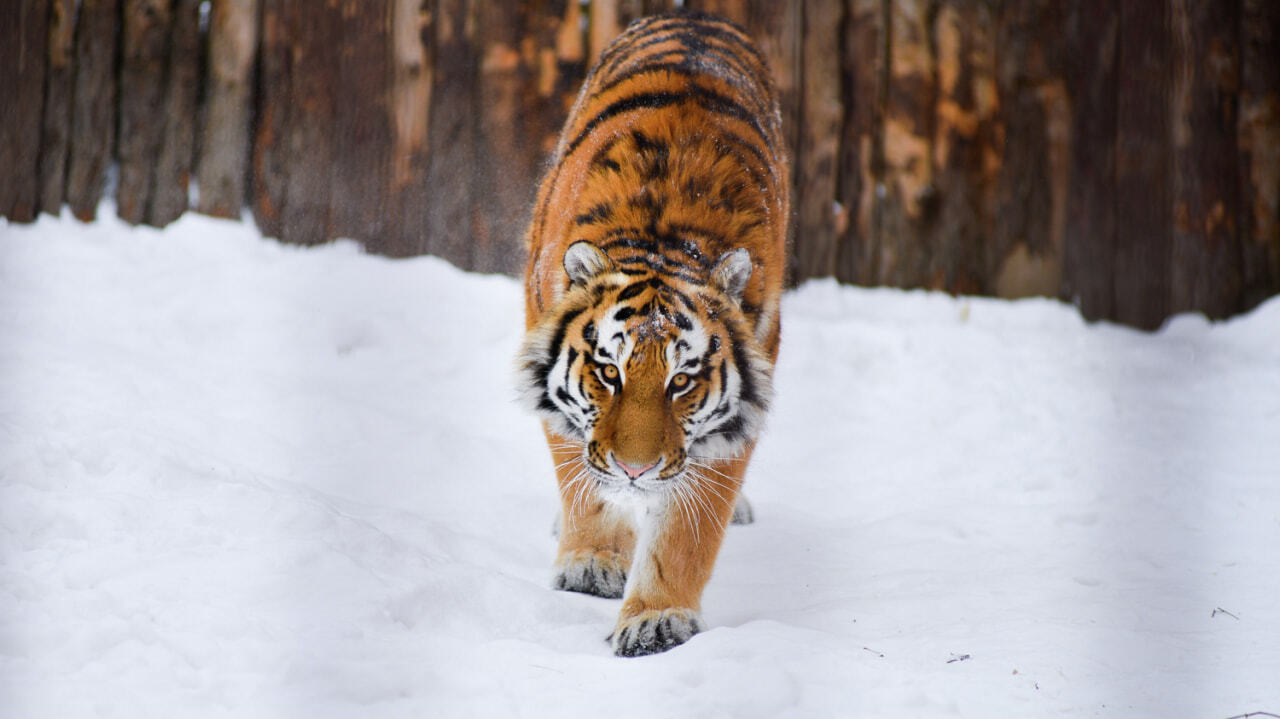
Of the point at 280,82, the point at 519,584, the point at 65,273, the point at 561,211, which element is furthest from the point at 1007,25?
the point at 65,273

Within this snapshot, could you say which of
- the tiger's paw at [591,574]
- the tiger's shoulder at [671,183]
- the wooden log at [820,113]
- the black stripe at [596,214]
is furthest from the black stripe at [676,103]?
the wooden log at [820,113]

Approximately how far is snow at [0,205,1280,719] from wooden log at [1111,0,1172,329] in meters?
0.36

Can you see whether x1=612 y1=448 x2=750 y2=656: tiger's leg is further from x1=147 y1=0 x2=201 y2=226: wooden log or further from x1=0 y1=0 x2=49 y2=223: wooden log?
x1=0 y1=0 x2=49 y2=223: wooden log

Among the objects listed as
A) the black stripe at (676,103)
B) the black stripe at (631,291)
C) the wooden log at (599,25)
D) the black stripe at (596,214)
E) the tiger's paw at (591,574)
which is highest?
the wooden log at (599,25)

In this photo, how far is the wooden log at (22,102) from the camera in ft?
15.5

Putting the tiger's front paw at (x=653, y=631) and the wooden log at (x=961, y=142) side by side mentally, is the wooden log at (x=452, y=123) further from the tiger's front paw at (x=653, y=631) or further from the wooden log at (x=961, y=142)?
the tiger's front paw at (x=653, y=631)

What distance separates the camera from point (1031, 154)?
17.3 ft

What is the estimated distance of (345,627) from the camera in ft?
7.12

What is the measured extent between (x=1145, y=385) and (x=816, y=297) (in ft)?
4.92

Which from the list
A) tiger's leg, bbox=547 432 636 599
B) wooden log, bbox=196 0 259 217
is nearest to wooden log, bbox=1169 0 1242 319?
tiger's leg, bbox=547 432 636 599

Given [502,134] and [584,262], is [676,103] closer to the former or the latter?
[584,262]

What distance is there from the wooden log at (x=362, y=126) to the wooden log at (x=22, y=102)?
127 cm

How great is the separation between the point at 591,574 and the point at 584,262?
3.06ft

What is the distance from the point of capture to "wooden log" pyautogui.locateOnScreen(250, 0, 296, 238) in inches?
191
